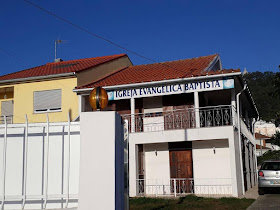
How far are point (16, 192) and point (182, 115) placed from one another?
11.4 metres

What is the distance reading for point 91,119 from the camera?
5496 mm

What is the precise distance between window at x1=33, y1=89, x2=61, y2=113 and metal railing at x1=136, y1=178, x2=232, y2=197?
20.3ft

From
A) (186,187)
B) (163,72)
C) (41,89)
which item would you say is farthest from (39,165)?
(41,89)

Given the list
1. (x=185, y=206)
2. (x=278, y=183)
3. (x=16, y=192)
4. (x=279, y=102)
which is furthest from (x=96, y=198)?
(x=279, y=102)

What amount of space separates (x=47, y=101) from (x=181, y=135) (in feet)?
25.5

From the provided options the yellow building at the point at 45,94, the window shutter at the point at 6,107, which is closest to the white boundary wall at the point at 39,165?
the yellow building at the point at 45,94

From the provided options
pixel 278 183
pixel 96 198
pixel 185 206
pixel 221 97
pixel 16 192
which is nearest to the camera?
pixel 96 198

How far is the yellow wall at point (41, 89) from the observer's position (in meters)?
18.4

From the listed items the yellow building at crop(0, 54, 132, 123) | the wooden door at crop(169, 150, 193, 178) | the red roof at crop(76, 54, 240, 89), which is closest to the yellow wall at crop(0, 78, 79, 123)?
the yellow building at crop(0, 54, 132, 123)

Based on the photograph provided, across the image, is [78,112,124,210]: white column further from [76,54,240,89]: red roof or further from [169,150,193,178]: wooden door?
[169,150,193,178]: wooden door

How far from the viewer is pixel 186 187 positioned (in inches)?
622

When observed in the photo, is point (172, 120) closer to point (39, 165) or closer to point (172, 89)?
point (172, 89)

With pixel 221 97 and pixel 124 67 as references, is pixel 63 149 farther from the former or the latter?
pixel 124 67

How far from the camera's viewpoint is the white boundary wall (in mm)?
5625
